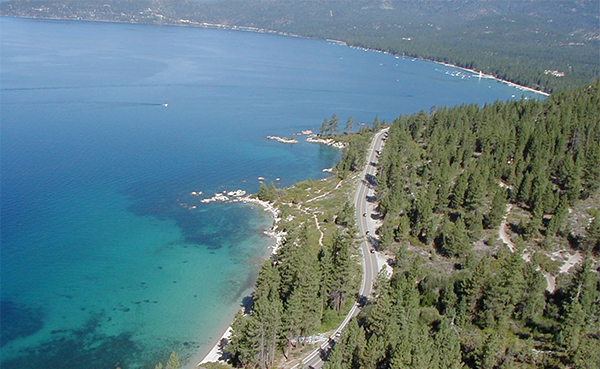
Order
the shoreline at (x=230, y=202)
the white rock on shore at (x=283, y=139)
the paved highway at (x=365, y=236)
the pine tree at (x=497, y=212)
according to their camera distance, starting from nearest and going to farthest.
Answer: the paved highway at (x=365, y=236) → the shoreline at (x=230, y=202) → the pine tree at (x=497, y=212) → the white rock on shore at (x=283, y=139)

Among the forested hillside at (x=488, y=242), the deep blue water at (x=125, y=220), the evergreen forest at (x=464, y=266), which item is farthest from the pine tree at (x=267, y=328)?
the deep blue water at (x=125, y=220)

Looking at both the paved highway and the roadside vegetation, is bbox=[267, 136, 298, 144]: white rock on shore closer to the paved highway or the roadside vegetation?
the paved highway

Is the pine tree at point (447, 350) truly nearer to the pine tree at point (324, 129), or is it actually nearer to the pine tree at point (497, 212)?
the pine tree at point (497, 212)

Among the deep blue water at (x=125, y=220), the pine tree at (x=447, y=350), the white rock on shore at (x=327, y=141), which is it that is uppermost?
the pine tree at (x=447, y=350)

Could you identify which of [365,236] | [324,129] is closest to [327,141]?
[324,129]

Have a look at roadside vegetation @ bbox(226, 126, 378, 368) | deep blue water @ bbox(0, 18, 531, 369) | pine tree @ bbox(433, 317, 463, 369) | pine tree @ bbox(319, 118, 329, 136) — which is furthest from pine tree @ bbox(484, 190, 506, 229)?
pine tree @ bbox(319, 118, 329, 136)

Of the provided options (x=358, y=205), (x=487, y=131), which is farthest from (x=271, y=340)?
(x=487, y=131)
